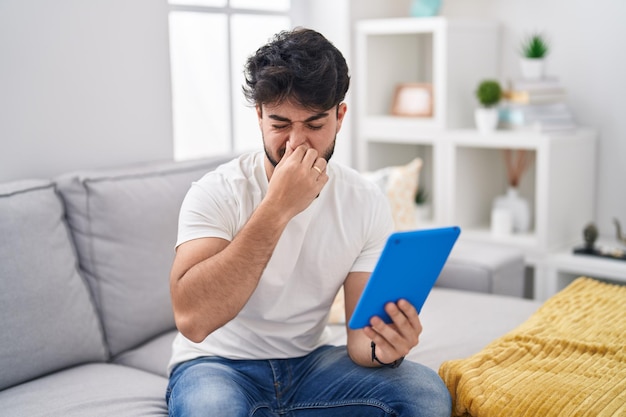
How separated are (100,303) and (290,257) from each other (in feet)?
2.18

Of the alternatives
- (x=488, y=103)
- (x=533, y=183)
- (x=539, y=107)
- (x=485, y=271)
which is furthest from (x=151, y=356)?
(x=533, y=183)

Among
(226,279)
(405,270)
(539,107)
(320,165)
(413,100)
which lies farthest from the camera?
(413,100)

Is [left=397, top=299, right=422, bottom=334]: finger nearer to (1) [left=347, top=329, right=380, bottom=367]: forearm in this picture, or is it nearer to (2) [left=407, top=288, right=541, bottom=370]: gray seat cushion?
(1) [left=347, top=329, right=380, bottom=367]: forearm

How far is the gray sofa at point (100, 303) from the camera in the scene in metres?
1.82

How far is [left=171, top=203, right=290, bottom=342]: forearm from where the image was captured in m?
1.53

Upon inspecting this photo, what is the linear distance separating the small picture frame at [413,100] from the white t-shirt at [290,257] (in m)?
1.59

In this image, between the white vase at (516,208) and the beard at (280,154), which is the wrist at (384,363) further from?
the white vase at (516,208)

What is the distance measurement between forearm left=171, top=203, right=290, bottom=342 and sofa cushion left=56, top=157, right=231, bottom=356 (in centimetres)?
62

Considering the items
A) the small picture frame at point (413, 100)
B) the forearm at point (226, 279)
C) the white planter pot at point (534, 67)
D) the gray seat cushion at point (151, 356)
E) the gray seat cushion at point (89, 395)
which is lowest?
the gray seat cushion at point (151, 356)

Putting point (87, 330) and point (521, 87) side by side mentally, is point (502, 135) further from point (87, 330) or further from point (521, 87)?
point (87, 330)

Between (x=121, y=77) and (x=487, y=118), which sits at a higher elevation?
(x=121, y=77)

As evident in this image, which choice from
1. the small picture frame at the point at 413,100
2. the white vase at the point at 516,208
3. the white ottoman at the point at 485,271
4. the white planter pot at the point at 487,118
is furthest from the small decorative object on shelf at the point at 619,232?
the small picture frame at the point at 413,100

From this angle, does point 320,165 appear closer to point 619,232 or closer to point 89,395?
point 89,395

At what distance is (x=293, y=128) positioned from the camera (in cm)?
162
